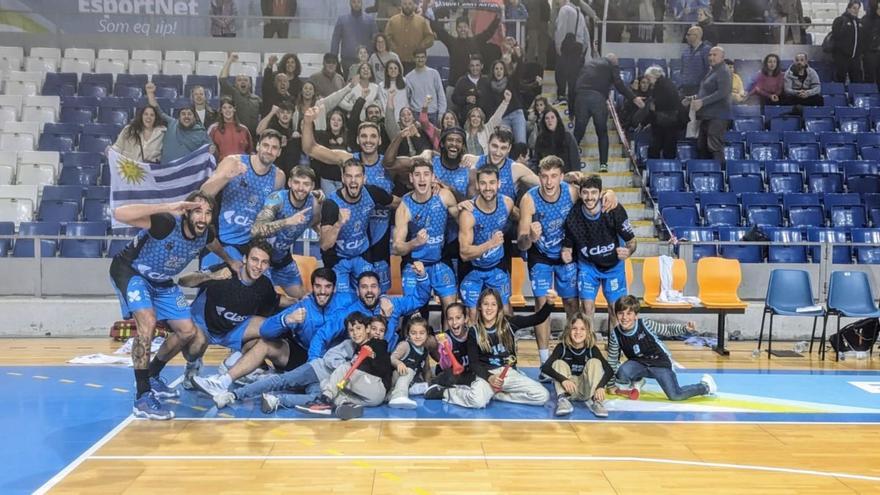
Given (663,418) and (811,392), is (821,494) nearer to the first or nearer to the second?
(663,418)

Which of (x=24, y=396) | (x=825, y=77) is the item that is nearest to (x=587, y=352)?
(x=24, y=396)

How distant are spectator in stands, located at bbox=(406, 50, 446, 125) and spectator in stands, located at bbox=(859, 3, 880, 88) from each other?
765 centimetres

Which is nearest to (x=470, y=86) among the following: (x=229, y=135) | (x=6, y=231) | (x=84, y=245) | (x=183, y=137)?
(x=229, y=135)

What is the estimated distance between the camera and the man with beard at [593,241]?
771 centimetres

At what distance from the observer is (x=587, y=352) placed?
720cm

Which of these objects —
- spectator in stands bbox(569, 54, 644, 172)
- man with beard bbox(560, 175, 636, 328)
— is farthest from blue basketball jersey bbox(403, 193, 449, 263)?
spectator in stands bbox(569, 54, 644, 172)

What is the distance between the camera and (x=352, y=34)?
500 inches

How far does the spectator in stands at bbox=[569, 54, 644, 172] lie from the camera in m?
11.9

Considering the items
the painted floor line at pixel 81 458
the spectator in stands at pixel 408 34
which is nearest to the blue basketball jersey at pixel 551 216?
the painted floor line at pixel 81 458

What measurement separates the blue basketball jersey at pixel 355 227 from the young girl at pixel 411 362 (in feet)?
2.94

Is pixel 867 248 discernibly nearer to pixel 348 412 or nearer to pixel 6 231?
pixel 348 412

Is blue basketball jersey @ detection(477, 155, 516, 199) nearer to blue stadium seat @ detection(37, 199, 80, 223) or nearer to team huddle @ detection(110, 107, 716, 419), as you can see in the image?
team huddle @ detection(110, 107, 716, 419)

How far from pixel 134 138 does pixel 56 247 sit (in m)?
1.79

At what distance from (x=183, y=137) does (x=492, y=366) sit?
4980 millimetres
